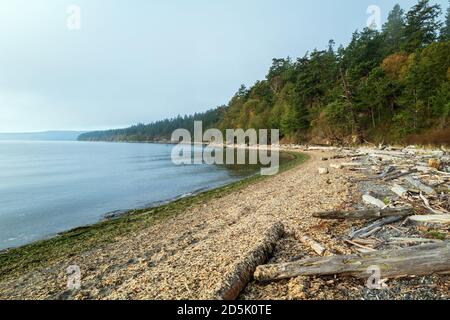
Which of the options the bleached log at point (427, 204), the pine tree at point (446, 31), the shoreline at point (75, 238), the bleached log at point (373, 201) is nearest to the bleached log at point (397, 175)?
the bleached log at point (427, 204)

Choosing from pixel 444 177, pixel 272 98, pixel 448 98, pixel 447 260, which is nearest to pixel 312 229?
pixel 447 260

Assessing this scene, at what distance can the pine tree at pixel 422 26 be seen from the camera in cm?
4566

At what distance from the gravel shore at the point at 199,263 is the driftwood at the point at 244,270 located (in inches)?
4.4

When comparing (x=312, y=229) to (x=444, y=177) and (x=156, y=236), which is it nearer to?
(x=156, y=236)

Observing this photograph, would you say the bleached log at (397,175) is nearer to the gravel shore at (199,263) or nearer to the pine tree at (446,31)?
the gravel shore at (199,263)

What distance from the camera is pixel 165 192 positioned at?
845 inches

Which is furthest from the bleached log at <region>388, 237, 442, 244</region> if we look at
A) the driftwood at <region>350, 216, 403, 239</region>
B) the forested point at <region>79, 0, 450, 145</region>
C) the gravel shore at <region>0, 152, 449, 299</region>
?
the forested point at <region>79, 0, 450, 145</region>

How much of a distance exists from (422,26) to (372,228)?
2231 inches

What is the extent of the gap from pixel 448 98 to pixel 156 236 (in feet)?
117

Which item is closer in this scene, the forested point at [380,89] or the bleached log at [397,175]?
the bleached log at [397,175]

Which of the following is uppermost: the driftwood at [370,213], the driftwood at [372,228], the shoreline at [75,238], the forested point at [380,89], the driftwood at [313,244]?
the forested point at [380,89]

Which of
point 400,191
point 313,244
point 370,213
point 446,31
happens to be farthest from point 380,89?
point 313,244

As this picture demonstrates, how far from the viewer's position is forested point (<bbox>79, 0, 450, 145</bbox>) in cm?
3366

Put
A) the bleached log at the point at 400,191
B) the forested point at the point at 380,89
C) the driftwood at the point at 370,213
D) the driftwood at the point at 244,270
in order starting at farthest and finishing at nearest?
the forested point at the point at 380,89
the bleached log at the point at 400,191
the driftwood at the point at 370,213
the driftwood at the point at 244,270
